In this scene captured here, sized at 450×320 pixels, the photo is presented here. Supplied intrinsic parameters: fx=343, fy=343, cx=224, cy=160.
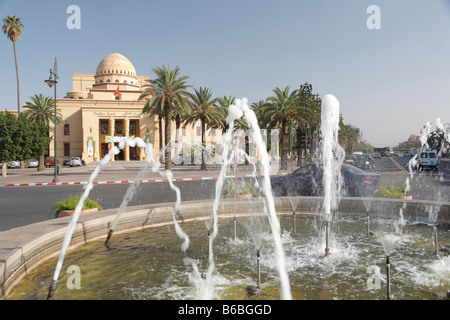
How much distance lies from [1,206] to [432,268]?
44.3 ft

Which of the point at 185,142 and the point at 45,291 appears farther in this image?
the point at 185,142

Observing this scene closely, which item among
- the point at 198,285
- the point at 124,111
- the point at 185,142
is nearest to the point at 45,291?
the point at 198,285

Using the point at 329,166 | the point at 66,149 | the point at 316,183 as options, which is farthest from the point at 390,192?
the point at 66,149

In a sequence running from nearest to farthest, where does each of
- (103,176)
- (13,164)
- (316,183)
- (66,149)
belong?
(316,183) < (103,176) < (13,164) < (66,149)

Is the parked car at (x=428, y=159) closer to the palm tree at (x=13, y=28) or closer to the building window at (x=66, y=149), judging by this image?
the palm tree at (x=13, y=28)

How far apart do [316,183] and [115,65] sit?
67.4 meters

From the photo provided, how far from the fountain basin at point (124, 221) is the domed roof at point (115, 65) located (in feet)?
222

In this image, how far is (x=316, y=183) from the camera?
40.4ft

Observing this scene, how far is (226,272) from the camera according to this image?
558 cm

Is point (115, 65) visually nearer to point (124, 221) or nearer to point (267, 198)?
point (124, 221)

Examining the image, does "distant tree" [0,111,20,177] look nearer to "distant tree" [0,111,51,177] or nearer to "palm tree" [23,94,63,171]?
"distant tree" [0,111,51,177]

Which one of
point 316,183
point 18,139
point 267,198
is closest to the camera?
point 267,198

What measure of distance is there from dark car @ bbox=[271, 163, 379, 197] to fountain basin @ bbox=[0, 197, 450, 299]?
1996mm
